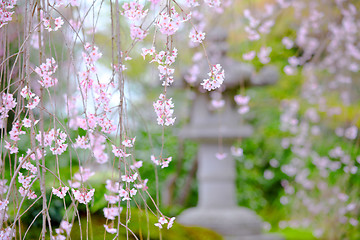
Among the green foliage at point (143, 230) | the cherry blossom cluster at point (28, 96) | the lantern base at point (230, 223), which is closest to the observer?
the cherry blossom cluster at point (28, 96)

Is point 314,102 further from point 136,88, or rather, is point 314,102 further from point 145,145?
point 136,88

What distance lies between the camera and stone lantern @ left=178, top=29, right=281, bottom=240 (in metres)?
3.43

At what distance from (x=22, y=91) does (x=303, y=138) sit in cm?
394

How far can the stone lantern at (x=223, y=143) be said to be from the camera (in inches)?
135

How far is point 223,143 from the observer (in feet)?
12.1

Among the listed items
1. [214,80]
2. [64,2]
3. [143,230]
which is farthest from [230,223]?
[64,2]

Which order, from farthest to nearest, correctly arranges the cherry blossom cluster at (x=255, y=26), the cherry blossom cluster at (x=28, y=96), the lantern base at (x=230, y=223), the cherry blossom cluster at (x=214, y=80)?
the lantern base at (x=230, y=223) → the cherry blossom cluster at (x=255, y=26) → the cherry blossom cluster at (x=214, y=80) → the cherry blossom cluster at (x=28, y=96)

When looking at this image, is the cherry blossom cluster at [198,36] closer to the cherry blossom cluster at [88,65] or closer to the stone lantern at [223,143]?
the cherry blossom cluster at [88,65]

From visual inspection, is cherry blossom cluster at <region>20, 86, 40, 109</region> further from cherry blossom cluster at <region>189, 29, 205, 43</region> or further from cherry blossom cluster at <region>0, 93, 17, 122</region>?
cherry blossom cluster at <region>189, 29, 205, 43</region>

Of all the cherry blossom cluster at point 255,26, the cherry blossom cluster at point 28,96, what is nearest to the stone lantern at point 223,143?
the cherry blossom cluster at point 255,26

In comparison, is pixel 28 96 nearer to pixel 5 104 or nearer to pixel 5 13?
pixel 5 104

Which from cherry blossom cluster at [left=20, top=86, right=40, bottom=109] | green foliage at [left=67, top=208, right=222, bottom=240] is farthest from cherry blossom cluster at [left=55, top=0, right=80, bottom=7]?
green foliage at [left=67, top=208, right=222, bottom=240]

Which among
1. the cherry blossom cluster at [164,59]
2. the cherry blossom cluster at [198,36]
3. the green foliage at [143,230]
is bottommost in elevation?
the green foliage at [143,230]

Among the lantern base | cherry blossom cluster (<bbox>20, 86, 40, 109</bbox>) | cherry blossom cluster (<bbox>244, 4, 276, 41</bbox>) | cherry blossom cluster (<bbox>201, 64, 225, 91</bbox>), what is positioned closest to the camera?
cherry blossom cluster (<bbox>20, 86, 40, 109</bbox>)
